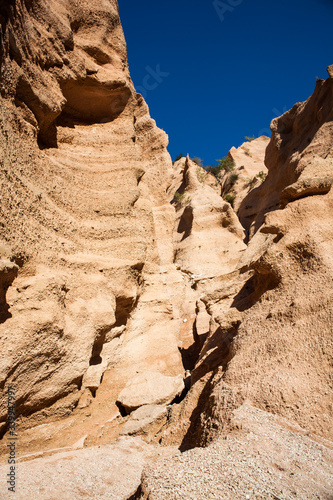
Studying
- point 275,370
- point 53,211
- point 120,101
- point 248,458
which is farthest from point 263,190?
point 248,458

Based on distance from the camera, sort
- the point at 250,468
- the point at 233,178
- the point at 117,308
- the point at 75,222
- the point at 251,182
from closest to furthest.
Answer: the point at 250,468, the point at 75,222, the point at 117,308, the point at 251,182, the point at 233,178

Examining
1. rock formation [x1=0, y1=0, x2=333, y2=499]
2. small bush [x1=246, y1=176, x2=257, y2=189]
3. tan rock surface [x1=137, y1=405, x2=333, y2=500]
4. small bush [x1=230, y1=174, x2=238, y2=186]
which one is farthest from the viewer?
small bush [x1=230, y1=174, x2=238, y2=186]

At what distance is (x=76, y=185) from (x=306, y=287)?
5463 millimetres

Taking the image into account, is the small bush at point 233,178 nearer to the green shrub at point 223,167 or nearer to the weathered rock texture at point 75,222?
the green shrub at point 223,167

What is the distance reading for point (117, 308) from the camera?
744cm

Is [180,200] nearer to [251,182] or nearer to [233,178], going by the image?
[251,182]

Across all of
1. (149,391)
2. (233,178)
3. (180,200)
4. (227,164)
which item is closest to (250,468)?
(149,391)

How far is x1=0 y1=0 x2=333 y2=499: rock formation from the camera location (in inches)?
138

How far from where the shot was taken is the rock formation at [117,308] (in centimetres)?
351

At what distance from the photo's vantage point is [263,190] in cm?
1547

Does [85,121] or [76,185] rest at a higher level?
[85,121]

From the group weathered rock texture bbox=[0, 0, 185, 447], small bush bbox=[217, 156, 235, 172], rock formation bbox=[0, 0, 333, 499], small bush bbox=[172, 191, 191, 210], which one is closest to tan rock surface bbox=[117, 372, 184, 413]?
rock formation bbox=[0, 0, 333, 499]

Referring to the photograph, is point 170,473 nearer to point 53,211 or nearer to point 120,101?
point 53,211

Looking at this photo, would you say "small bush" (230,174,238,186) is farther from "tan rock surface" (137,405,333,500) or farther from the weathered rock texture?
"tan rock surface" (137,405,333,500)
